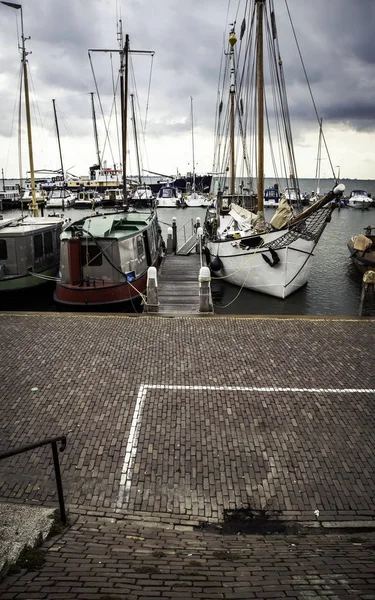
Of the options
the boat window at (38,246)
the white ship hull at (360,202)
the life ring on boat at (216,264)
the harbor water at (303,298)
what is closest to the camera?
the boat window at (38,246)

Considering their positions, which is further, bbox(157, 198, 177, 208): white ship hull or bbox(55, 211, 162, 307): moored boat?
bbox(157, 198, 177, 208): white ship hull

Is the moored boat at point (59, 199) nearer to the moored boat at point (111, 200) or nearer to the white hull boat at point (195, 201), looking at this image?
the moored boat at point (111, 200)

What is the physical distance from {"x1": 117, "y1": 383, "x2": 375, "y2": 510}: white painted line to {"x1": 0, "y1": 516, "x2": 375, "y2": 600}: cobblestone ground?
60cm

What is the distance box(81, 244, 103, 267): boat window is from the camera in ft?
48.8

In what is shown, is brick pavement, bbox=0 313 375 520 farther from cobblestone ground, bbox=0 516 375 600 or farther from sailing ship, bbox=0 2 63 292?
sailing ship, bbox=0 2 63 292

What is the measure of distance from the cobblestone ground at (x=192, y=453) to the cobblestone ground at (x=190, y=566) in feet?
0.07

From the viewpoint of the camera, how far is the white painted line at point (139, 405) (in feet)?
18.8

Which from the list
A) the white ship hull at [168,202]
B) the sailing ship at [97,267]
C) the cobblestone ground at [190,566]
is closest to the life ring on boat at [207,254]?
the sailing ship at [97,267]

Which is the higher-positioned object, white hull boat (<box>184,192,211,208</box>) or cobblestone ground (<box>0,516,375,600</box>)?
white hull boat (<box>184,192,211,208</box>)

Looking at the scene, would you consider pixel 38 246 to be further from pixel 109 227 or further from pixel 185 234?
pixel 185 234

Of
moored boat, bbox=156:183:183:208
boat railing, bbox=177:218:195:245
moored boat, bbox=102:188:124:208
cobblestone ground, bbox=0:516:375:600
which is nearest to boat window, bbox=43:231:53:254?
boat railing, bbox=177:218:195:245

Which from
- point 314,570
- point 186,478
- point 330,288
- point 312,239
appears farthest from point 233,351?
point 330,288

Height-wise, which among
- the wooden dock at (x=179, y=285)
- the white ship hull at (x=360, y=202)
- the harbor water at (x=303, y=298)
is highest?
the white ship hull at (x=360, y=202)

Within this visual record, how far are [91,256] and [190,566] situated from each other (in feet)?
40.7
